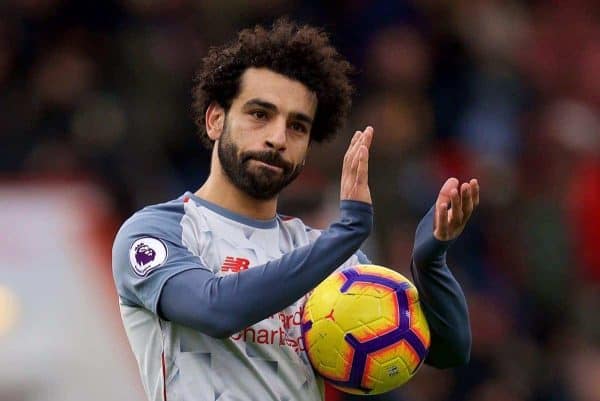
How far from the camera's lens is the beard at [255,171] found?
16.3 ft

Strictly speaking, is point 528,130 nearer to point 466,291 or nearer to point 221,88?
point 466,291

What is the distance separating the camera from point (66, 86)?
32.7 ft

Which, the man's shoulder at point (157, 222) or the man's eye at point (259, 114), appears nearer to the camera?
the man's shoulder at point (157, 222)

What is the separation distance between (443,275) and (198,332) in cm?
92

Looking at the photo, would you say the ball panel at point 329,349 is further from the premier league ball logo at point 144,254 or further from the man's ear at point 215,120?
the man's ear at point 215,120

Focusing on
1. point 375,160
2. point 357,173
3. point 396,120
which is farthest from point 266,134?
point 396,120

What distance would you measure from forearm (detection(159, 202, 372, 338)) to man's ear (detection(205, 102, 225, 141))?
0.80 metres

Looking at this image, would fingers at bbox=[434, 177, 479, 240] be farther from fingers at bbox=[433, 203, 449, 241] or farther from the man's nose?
the man's nose

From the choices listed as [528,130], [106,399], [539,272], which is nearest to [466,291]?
[539,272]

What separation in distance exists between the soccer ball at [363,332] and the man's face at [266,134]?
427 mm

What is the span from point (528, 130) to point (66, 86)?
11.6ft

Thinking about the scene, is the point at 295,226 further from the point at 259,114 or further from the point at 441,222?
the point at 441,222

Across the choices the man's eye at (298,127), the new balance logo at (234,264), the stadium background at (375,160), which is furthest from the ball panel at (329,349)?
the stadium background at (375,160)

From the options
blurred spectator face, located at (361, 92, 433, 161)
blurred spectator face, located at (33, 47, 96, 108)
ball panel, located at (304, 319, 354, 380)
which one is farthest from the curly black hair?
blurred spectator face, located at (33, 47, 96, 108)
